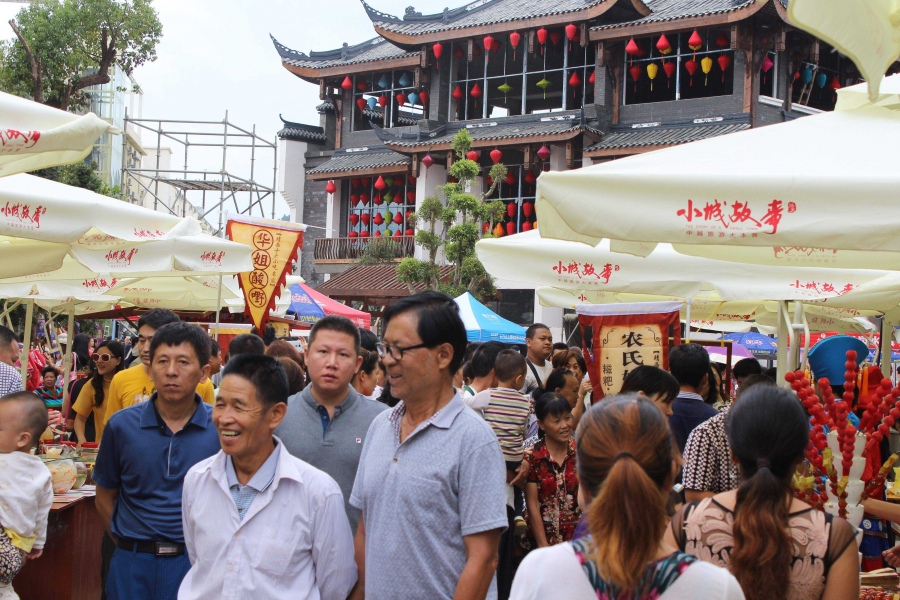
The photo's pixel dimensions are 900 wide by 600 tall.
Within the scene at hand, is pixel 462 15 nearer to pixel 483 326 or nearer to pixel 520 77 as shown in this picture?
pixel 520 77

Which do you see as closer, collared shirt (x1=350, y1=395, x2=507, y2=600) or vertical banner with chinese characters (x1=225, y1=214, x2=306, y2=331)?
collared shirt (x1=350, y1=395, x2=507, y2=600)

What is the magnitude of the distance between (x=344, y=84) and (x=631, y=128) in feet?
32.4

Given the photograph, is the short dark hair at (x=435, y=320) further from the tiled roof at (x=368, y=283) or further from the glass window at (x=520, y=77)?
the glass window at (x=520, y=77)

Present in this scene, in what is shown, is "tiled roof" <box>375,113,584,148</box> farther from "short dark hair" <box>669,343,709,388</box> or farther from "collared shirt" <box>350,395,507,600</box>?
"collared shirt" <box>350,395,507,600</box>

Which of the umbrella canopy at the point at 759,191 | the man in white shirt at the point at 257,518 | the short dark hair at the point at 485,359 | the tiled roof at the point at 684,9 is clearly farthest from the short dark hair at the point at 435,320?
the tiled roof at the point at 684,9

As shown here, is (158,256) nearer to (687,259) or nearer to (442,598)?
(687,259)

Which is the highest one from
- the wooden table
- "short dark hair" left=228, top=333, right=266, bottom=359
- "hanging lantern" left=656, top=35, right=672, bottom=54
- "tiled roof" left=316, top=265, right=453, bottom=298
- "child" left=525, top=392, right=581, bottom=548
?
"hanging lantern" left=656, top=35, right=672, bottom=54

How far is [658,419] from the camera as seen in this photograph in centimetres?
192

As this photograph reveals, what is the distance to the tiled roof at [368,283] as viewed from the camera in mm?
23156

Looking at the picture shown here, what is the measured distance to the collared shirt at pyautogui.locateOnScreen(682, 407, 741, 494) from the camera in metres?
3.59

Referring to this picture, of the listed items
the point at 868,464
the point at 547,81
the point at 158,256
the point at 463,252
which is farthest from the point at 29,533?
the point at 547,81

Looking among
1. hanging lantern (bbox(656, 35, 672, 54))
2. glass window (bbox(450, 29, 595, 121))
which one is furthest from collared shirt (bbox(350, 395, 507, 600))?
glass window (bbox(450, 29, 595, 121))

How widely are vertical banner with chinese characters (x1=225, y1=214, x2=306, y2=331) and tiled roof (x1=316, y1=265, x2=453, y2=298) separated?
1428 centimetres

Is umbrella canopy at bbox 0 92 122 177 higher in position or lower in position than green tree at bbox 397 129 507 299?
lower
